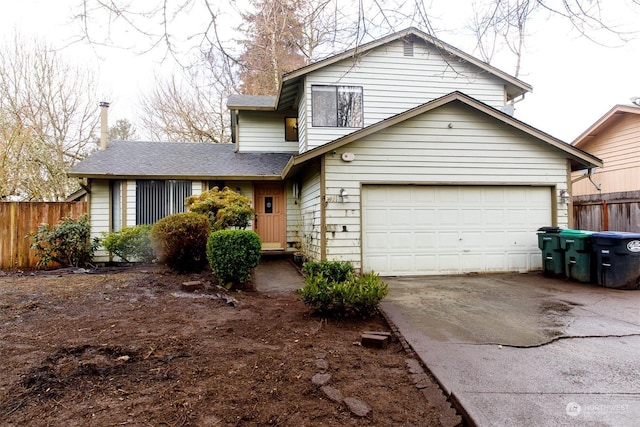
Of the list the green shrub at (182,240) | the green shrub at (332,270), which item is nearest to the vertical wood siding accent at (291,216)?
the green shrub at (182,240)

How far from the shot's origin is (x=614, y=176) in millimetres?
13148

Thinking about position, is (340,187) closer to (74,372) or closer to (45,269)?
(74,372)

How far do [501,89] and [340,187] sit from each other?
22.8ft

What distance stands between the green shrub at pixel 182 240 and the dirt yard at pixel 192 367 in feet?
6.61

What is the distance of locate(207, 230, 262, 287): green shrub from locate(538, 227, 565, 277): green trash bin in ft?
20.2

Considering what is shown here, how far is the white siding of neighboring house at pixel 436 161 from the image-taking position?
772 centimetres

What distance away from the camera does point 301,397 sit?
2635 mm

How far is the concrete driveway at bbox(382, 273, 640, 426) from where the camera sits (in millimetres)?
2504

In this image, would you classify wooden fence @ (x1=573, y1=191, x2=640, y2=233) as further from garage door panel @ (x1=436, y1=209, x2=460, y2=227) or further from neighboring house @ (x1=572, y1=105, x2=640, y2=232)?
garage door panel @ (x1=436, y1=209, x2=460, y2=227)

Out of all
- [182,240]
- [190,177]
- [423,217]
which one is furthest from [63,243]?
[423,217]

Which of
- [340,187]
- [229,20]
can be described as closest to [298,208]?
[340,187]

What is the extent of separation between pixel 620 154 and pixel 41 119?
22316 mm

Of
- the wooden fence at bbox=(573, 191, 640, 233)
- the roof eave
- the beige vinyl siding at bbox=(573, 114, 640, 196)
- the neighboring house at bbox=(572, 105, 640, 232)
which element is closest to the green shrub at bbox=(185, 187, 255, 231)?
the roof eave

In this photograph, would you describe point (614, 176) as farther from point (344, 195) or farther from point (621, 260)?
point (344, 195)
